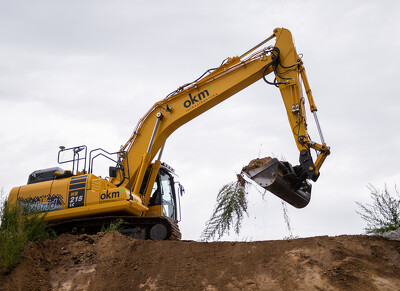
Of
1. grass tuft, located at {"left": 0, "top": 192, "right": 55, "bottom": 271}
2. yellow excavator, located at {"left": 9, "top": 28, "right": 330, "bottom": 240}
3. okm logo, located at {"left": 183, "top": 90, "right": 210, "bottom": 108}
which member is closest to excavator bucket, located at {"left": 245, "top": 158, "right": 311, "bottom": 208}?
yellow excavator, located at {"left": 9, "top": 28, "right": 330, "bottom": 240}

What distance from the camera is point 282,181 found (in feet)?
29.2

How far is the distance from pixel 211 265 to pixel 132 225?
3004 millimetres

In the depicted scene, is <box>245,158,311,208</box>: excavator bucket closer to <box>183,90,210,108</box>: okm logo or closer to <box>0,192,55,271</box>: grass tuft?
<box>183,90,210,108</box>: okm logo

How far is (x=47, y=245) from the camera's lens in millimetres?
8773

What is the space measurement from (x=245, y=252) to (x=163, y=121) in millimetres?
4263

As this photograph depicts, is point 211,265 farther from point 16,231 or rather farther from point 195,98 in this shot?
point 195,98

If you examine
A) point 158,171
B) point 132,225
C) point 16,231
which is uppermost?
point 158,171

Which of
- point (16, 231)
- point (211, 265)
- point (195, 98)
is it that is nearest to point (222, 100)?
point (195, 98)

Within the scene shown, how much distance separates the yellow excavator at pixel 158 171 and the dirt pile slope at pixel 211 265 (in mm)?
1166

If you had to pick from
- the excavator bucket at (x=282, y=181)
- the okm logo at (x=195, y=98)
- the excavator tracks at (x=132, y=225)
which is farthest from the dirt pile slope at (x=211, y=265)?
the okm logo at (x=195, y=98)

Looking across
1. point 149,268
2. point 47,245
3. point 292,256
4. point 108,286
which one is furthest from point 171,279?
point 47,245

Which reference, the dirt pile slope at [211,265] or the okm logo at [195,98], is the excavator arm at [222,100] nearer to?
the okm logo at [195,98]

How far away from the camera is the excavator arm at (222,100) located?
359 inches

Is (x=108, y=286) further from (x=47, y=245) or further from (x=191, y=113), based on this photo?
(x=191, y=113)
